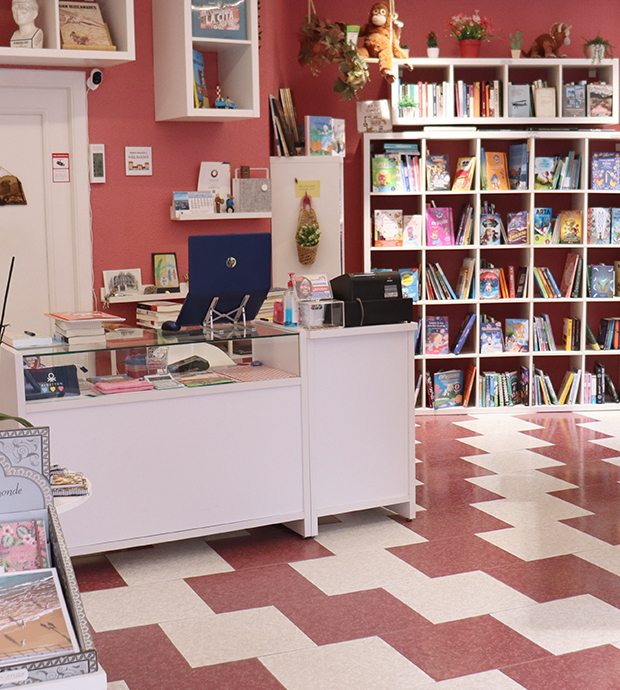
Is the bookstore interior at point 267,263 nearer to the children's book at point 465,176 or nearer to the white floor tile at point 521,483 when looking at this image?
the children's book at point 465,176

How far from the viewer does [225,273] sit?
160 inches

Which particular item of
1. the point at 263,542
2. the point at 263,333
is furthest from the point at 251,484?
the point at 263,333

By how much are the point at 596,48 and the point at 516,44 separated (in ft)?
1.94

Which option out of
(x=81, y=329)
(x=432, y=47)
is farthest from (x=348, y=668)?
(x=432, y=47)

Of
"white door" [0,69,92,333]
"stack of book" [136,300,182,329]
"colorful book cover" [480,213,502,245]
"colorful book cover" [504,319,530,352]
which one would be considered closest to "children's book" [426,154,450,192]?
"colorful book cover" [480,213,502,245]

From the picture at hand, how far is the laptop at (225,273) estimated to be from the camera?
400 cm

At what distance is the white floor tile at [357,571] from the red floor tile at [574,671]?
30.2 inches

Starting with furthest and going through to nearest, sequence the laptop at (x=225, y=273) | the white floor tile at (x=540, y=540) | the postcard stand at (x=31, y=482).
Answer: the laptop at (x=225, y=273)
the white floor tile at (x=540, y=540)
the postcard stand at (x=31, y=482)

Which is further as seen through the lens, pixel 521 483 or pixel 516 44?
pixel 516 44

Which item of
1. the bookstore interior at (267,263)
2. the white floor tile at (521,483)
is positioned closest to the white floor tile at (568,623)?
the bookstore interior at (267,263)

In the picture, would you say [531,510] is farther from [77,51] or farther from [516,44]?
[516,44]

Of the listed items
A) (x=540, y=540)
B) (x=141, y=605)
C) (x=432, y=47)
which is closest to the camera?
(x=141, y=605)

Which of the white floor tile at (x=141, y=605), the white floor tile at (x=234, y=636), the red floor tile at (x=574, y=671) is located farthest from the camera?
the white floor tile at (x=141, y=605)

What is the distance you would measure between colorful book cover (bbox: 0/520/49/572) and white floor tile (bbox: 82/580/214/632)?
1.63m
